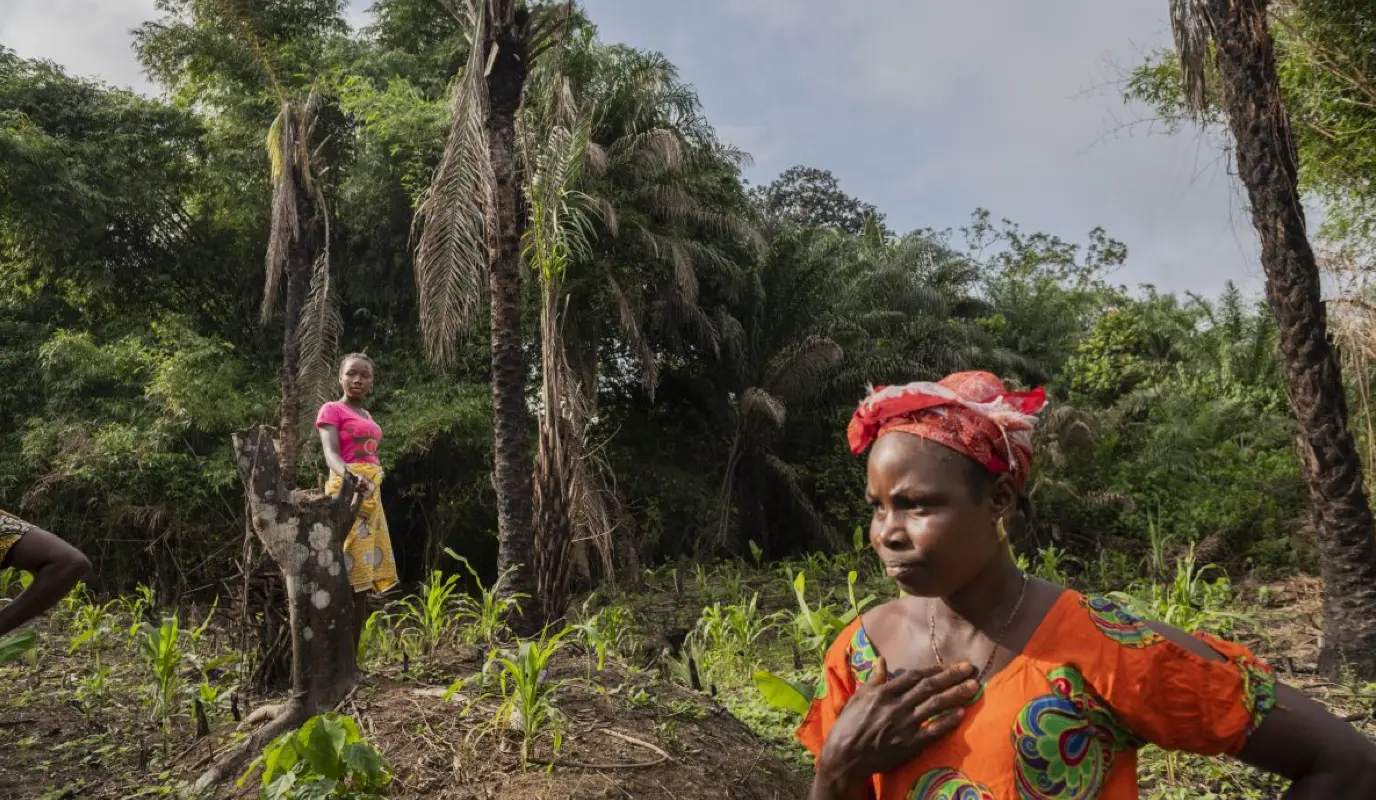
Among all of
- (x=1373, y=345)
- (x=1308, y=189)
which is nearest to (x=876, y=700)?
(x=1373, y=345)

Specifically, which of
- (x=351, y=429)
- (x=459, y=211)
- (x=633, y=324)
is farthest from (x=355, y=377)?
(x=633, y=324)

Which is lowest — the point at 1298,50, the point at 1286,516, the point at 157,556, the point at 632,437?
the point at 1286,516

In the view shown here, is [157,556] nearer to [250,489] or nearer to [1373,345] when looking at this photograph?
[250,489]

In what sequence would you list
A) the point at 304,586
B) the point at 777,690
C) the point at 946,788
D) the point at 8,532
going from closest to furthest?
the point at 946,788 < the point at 8,532 < the point at 777,690 < the point at 304,586

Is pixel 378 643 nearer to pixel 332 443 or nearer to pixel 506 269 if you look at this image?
pixel 332 443

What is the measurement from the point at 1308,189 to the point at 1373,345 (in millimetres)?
4224

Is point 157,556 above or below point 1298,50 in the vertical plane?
below

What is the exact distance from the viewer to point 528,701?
151 inches

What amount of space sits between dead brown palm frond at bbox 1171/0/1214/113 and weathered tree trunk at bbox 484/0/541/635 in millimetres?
4729

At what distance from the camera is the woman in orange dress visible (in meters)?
1.42

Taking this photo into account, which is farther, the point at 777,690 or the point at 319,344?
the point at 319,344

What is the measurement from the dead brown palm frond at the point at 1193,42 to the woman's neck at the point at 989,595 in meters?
6.18

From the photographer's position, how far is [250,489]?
13.9ft

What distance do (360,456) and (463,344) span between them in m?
9.23
